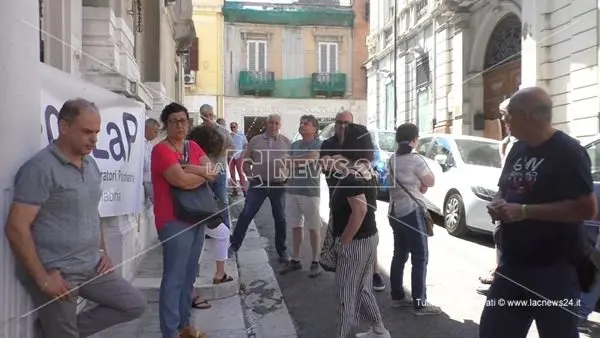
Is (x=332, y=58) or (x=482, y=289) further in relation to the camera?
(x=332, y=58)

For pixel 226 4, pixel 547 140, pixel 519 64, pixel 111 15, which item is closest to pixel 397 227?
pixel 547 140

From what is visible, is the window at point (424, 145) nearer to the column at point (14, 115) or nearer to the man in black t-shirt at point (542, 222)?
the man in black t-shirt at point (542, 222)

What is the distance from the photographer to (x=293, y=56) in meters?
33.8

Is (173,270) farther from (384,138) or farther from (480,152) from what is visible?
(384,138)

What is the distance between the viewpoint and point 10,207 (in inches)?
112

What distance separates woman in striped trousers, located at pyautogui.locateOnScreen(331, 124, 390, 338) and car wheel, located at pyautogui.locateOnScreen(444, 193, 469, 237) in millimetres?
4994

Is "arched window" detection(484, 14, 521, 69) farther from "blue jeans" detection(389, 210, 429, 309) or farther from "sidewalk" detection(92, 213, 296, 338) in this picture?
"blue jeans" detection(389, 210, 429, 309)

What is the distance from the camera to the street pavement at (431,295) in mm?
4918

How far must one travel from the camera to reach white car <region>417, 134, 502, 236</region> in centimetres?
839

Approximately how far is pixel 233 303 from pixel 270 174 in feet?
5.83

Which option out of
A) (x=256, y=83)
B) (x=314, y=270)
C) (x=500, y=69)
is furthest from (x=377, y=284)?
(x=256, y=83)

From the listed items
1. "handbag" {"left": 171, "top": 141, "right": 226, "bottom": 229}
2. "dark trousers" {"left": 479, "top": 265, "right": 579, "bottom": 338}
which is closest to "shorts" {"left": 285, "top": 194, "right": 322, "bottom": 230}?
"handbag" {"left": 171, "top": 141, "right": 226, "bottom": 229}

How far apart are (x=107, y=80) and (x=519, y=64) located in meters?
13.1

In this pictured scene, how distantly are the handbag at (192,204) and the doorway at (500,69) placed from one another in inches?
521
